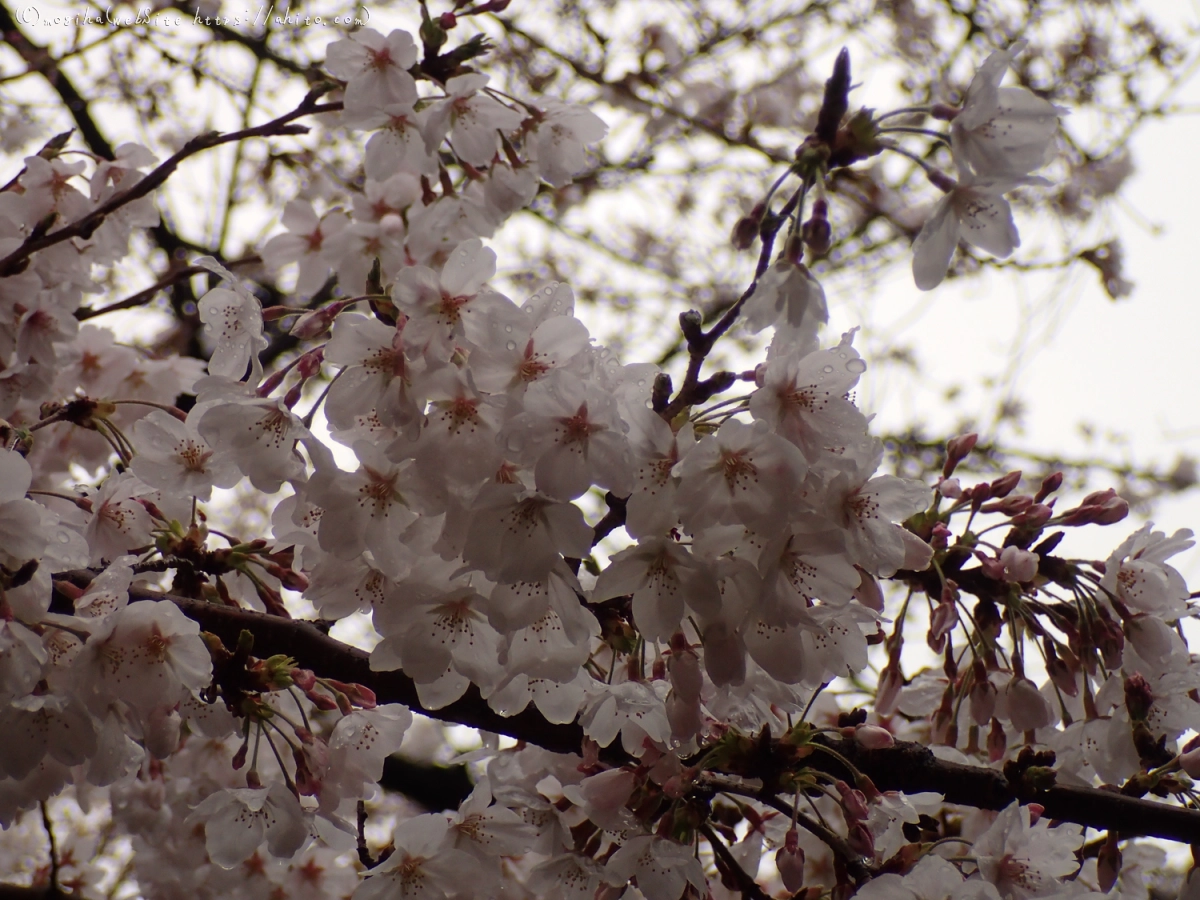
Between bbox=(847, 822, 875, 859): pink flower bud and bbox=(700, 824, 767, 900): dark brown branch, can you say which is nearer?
bbox=(847, 822, 875, 859): pink flower bud

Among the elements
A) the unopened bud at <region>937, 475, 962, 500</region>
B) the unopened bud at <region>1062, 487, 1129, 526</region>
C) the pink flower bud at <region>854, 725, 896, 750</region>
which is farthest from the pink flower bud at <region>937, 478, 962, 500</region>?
the pink flower bud at <region>854, 725, 896, 750</region>

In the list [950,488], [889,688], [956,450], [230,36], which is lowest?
[889,688]

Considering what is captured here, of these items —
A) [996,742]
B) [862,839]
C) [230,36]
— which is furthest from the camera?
[230,36]

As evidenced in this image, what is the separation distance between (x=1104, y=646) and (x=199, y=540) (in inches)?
63.0

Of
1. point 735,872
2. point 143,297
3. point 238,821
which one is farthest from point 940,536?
point 143,297

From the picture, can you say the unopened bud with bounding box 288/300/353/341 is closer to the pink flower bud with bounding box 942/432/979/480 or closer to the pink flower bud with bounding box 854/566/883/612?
the pink flower bud with bounding box 854/566/883/612

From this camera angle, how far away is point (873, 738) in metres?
1.58

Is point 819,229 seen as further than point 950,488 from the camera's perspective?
No

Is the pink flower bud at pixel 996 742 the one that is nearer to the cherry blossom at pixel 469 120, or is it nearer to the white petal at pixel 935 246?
the white petal at pixel 935 246

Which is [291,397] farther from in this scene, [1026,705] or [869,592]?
[1026,705]

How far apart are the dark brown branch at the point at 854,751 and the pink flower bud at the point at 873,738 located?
1.0 inches

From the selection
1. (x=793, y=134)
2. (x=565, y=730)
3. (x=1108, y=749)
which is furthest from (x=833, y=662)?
(x=793, y=134)

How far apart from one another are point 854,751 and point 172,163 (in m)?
1.75

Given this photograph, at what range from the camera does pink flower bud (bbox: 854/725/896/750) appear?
158cm
